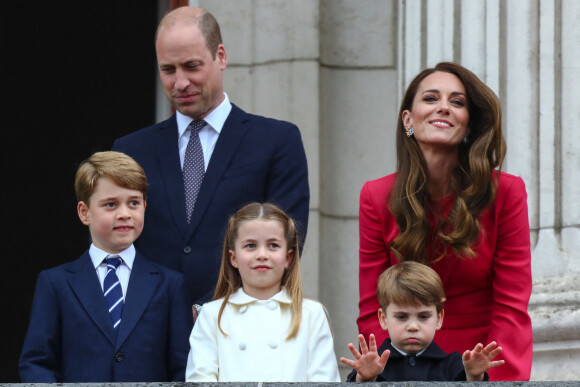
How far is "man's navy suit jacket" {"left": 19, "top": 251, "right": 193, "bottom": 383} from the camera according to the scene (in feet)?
16.1

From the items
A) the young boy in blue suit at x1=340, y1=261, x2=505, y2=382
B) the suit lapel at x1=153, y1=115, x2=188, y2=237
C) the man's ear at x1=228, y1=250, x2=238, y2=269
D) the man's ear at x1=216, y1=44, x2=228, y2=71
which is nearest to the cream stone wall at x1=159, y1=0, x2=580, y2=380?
the man's ear at x1=216, y1=44, x2=228, y2=71

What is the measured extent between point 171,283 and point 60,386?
3.50 ft

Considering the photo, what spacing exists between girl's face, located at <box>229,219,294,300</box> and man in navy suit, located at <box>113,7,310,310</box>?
339mm

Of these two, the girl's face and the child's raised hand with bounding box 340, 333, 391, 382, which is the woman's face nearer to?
the girl's face

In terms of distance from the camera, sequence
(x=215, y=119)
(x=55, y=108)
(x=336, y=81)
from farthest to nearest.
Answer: (x=55, y=108) → (x=336, y=81) → (x=215, y=119)

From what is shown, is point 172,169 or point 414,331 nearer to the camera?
point 414,331

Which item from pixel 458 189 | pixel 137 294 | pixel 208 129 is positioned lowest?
pixel 137 294

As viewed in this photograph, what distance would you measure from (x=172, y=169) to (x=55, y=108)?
19.9ft

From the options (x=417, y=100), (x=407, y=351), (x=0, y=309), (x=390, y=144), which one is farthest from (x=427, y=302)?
(x=0, y=309)

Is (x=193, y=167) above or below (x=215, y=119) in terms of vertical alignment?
below

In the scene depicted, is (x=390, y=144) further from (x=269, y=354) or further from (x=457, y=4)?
(x=269, y=354)

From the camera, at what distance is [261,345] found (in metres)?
4.77

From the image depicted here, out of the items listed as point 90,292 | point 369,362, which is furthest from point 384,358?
point 90,292

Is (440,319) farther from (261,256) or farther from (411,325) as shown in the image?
(261,256)
